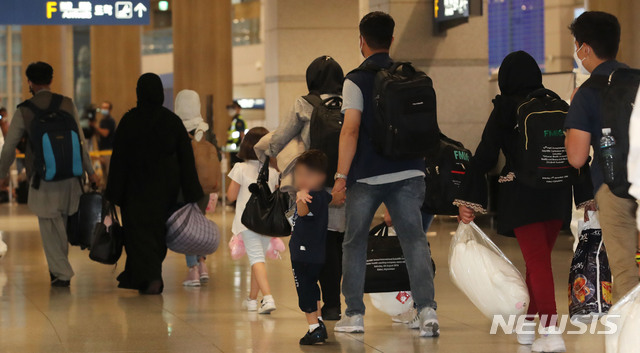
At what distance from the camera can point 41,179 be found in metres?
9.77

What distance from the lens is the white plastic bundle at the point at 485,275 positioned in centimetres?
652

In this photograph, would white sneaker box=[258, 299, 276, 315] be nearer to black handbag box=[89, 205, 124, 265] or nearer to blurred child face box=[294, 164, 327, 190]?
blurred child face box=[294, 164, 327, 190]

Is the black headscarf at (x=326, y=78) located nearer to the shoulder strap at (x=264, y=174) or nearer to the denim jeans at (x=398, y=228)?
the shoulder strap at (x=264, y=174)

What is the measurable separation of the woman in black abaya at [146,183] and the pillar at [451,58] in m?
5.89

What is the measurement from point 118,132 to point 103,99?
25347 mm

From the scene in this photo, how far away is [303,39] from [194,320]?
13111 millimetres

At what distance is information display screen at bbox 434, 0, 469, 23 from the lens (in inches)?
551

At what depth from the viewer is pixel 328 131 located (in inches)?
283

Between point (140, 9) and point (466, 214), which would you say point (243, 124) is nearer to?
point (140, 9)

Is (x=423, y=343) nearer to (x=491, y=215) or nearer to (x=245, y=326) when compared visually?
(x=245, y=326)

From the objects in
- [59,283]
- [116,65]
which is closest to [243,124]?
[116,65]

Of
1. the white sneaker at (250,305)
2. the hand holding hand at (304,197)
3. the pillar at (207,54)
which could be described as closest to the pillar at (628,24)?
the white sneaker at (250,305)

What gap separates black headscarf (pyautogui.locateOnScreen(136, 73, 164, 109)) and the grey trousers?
Answer: 1296 mm

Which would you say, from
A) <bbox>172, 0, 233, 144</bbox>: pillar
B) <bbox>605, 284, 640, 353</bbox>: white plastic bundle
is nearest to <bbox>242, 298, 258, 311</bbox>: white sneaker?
<bbox>605, 284, 640, 353</bbox>: white plastic bundle
